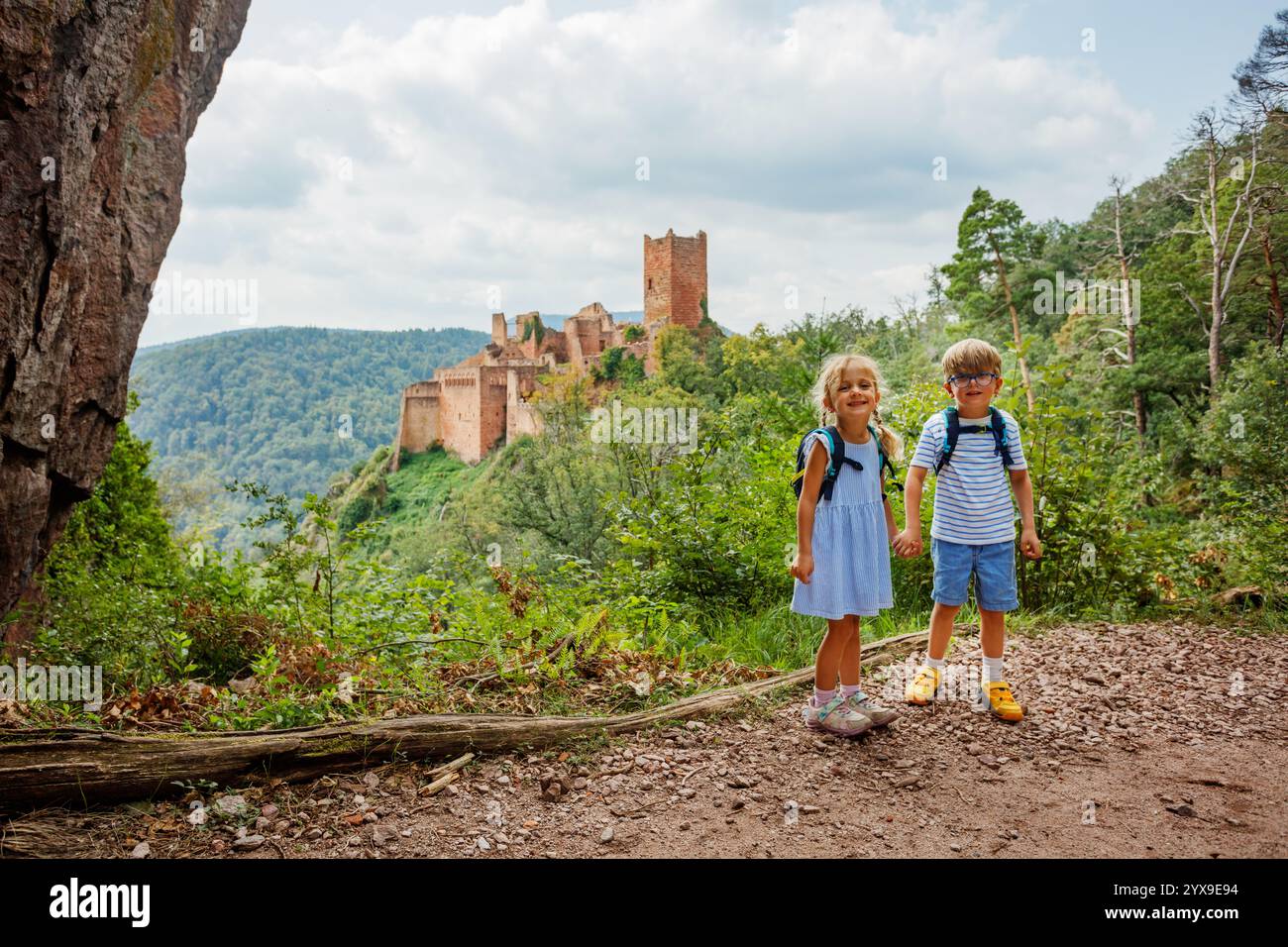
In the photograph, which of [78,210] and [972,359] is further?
[78,210]

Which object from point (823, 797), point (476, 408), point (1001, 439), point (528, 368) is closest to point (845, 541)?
point (1001, 439)

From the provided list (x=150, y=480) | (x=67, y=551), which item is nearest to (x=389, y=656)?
(x=67, y=551)

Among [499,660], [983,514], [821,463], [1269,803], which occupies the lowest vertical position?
[1269,803]

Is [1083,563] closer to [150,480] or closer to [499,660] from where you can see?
[499,660]

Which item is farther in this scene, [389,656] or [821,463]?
[389,656]

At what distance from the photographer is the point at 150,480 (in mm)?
9117

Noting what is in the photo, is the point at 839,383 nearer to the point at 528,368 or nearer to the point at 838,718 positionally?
the point at 838,718

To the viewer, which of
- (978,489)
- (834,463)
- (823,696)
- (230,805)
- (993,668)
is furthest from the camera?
(993,668)

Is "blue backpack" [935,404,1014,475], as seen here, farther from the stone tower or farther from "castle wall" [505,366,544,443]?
the stone tower

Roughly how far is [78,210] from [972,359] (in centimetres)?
425

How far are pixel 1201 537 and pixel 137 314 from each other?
10387 mm

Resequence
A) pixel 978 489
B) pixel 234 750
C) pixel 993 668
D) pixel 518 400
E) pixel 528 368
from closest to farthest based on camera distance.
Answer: pixel 234 750, pixel 978 489, pixel 993 668, pixel 518 400, pixel 528 368

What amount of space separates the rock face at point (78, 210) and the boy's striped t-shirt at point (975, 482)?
4.04 meters

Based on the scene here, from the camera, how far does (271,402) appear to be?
67312 millimetres
